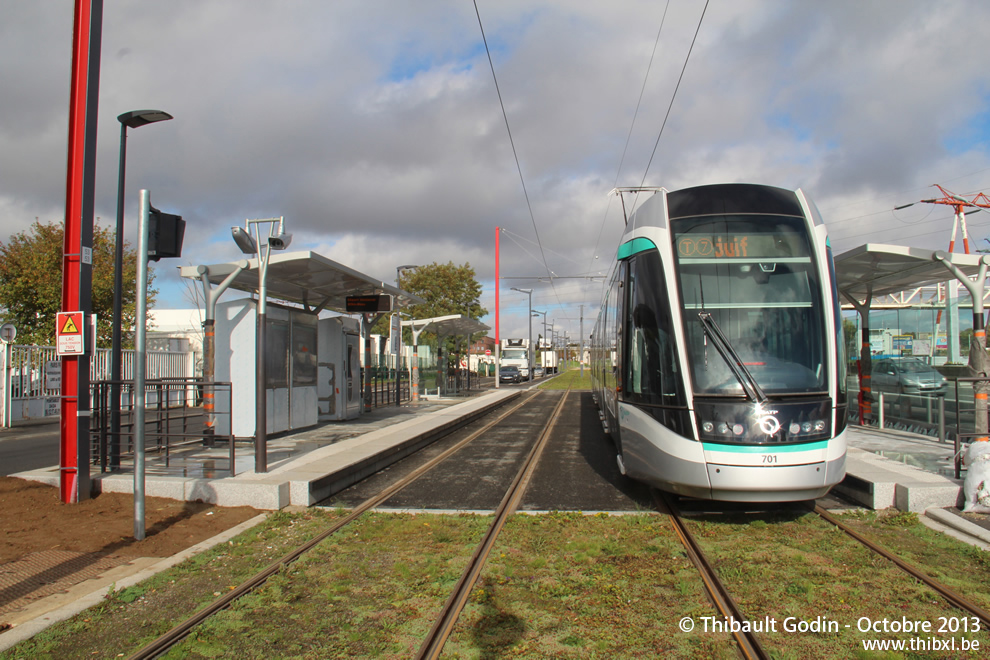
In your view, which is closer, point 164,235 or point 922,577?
point 922,577

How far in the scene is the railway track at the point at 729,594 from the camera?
152 inches

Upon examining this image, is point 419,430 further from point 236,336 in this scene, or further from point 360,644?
point 360,644

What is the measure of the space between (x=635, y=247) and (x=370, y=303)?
395 inches

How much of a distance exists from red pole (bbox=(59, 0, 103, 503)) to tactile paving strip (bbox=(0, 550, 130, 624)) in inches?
75.9

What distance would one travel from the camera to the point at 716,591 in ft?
15.3

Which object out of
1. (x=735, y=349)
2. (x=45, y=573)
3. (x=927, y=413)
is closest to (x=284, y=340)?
(x=45, y=573)

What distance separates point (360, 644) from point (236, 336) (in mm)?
8599

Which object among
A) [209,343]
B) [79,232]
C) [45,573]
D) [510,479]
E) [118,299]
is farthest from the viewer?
[209,343]

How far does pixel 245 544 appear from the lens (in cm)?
592

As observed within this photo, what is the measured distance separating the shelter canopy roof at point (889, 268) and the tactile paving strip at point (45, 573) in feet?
36.1

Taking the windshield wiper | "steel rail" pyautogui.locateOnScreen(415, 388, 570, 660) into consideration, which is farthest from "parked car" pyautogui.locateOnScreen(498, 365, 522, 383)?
the windshield wiper

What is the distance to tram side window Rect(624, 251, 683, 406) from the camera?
21.2 ft

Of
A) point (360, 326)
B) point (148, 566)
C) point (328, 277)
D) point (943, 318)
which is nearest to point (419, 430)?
point (328, 277)

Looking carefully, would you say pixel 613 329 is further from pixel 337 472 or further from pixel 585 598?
pixel 585 598
